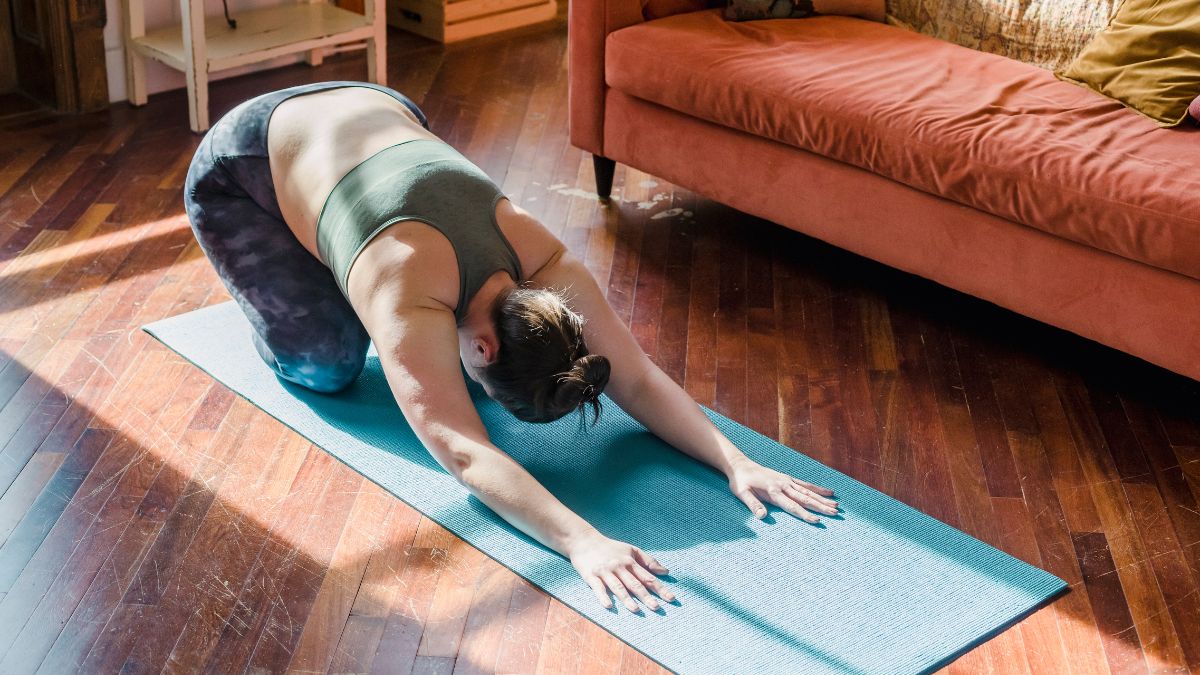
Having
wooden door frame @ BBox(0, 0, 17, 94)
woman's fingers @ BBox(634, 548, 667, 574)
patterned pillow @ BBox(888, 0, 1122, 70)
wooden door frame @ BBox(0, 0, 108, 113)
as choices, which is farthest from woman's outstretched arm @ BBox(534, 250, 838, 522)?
wooden door frame @ BBox(0, 0, 17, 94)

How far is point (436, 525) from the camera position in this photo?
2.14 metres

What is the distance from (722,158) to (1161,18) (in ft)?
3.28

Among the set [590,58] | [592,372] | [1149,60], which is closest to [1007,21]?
[1149,60]

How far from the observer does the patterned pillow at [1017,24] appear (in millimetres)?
3043

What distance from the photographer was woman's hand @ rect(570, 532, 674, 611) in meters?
1.95

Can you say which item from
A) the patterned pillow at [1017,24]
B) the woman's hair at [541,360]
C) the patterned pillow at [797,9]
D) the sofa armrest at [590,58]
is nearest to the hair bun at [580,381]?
the woman's hair at [541,360]

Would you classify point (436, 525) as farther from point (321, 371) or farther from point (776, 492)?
point (776, 492)

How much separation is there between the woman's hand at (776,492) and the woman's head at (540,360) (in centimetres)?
31

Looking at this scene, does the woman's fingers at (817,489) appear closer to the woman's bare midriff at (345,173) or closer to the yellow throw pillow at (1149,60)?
the woman's bare midriff at (345,173)

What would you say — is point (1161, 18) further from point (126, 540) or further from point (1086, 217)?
point (126, 540)

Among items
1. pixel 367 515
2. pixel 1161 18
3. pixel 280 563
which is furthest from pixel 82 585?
pixel 1161 18

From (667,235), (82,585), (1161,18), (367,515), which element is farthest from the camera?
(667,235)

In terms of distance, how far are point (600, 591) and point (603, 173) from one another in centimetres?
169

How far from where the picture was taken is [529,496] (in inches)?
80.0
